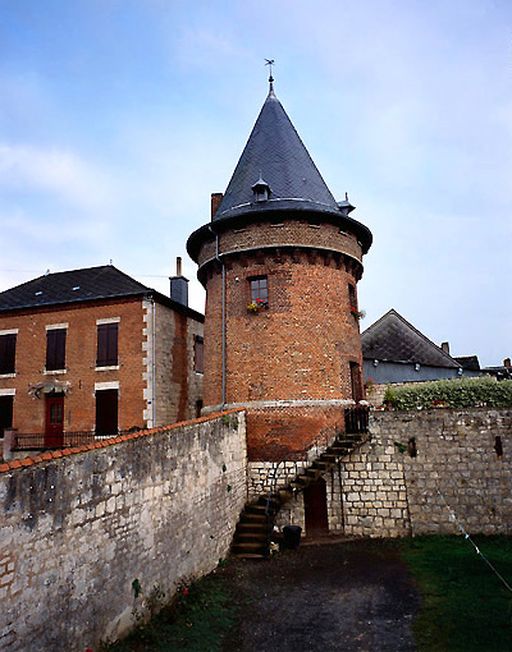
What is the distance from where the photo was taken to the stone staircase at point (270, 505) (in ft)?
40.5

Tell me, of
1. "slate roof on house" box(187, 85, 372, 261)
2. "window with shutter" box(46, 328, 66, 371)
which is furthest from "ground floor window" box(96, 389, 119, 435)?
"slate roof on house" box(187, 85, 372, 261)

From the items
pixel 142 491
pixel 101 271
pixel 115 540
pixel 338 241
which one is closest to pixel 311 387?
pixel 338 241

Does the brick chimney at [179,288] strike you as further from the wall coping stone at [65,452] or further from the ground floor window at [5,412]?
the wall coping stone at [65,452]

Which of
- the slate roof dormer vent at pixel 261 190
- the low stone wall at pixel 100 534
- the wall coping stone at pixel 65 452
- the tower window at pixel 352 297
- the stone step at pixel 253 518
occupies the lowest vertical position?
the stone step at pixel 253 518

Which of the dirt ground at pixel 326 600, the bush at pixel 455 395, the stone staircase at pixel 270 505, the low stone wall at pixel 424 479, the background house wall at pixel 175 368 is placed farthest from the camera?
the background house wall at pixel 175 368

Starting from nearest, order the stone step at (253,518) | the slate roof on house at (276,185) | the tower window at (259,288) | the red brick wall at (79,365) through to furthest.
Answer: the stone step at (253,518), the tower window at (259,288), the slate roof on house at (276,185), the red brick wall at (79,365)

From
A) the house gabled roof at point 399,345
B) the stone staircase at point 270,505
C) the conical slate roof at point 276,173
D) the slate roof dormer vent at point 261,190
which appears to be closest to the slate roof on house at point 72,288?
the conical slate roof at point 276,173

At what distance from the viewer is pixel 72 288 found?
20.6 meters

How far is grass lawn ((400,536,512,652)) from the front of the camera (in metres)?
7.53

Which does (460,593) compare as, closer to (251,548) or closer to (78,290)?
(251,548)

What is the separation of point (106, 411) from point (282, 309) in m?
7.79


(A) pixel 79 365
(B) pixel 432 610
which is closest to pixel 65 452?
(B) pixel 432 610

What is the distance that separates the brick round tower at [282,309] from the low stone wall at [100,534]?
3.61 m

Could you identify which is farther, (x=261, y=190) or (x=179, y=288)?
(x=179, y=288)
